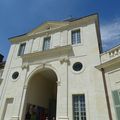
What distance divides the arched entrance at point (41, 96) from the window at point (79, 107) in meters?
4.18

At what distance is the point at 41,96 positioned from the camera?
14812 mm

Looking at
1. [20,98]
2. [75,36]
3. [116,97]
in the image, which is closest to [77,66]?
[75,36]

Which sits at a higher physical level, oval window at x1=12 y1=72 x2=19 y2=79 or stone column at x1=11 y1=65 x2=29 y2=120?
oval window at x1=12 y1=72 x2=19 y2=79

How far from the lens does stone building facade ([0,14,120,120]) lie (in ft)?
31.0

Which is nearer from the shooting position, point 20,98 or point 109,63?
point 109,63

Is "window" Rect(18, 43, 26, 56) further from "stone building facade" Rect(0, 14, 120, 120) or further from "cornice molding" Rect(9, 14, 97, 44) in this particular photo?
"cornice molding" Rect(9, 14, 97, 44)

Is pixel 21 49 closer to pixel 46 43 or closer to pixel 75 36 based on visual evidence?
pixel 46 43

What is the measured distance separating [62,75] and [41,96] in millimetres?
4746

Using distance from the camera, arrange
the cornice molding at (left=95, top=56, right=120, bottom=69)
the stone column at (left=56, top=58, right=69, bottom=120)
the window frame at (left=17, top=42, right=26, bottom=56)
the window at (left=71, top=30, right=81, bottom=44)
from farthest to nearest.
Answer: the window frame at (left=17, top=42, right=26, bottom=56)
the window at (left=71, top=30, right=81, bottom=44)
the stone column at (left=56, top=58, right=69, bottom=120)
the cornice molding at (left=95, top=56, right=120, bottom=69)

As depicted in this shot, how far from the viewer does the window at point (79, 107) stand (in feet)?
31.7

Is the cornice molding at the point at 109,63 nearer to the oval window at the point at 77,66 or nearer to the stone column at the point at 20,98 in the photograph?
the oval window at the point at 77,66

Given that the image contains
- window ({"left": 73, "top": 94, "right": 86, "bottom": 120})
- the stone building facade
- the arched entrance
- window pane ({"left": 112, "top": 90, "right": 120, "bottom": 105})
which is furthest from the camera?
the arched entrance

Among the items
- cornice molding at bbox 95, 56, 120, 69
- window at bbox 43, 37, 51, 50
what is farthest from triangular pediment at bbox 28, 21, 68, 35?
cornice molding at bbox 95, 56, 120, 69

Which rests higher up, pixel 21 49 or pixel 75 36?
pixel 75 36
